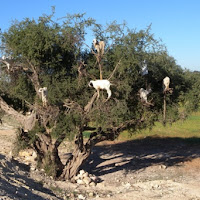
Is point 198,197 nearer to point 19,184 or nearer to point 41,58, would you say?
point 19,184

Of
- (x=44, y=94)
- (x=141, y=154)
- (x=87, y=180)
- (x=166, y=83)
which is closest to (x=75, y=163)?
(x=87, y=180)

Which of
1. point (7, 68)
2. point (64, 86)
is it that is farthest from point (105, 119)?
point (7, 68)

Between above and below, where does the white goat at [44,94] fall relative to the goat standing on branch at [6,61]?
below

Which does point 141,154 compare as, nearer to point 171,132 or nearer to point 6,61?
point 171,132

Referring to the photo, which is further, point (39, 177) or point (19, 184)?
point (39, 177)

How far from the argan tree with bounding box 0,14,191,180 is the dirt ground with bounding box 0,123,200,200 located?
1.12m

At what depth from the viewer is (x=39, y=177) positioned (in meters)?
12.0

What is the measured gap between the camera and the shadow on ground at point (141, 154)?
16094mm

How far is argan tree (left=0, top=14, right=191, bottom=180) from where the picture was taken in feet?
36.8

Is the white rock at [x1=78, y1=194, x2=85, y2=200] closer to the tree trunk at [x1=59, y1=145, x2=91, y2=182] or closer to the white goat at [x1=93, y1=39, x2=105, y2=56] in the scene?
the tree trunk at [x1=59, y1=145, x2=91, y2=182]

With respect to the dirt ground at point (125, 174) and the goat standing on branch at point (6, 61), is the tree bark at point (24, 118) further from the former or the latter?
the goat standing on branch at point (6, 61)

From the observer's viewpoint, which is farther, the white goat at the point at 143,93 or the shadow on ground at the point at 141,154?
the shadow on ground at the point at 141,154

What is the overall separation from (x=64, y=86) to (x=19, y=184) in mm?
3535

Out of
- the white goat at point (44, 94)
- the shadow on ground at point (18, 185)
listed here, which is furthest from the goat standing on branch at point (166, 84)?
the shadow on ground at point (18, 185)
